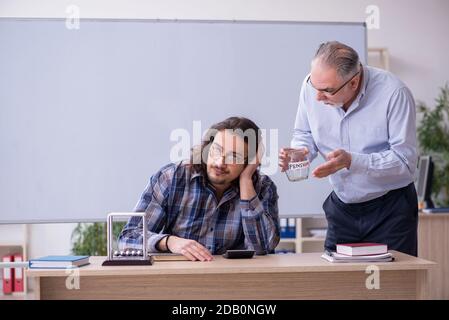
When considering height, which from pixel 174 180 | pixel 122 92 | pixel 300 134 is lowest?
pixel 174 180

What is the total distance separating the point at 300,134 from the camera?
8.89 ft

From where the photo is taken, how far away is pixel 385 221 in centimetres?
247

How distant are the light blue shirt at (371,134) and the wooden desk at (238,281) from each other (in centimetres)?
42

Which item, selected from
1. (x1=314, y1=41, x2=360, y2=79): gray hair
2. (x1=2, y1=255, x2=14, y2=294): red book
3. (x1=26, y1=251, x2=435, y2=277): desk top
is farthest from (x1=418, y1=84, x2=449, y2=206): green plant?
(x1=2, y1=255, x2=14, y2=294): red book

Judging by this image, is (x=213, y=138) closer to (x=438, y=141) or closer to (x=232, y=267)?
(x=232, y=267)

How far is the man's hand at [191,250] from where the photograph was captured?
2.13 metres

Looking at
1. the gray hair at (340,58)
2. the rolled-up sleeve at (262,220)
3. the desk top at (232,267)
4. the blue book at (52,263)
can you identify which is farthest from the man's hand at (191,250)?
the gray hair at (340,58)

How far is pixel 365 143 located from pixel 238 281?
83 cm

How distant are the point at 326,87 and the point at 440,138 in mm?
3152

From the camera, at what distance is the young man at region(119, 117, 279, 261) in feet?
7.55

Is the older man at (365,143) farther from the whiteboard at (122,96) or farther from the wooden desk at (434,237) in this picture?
the wooden desk at (434,237)
